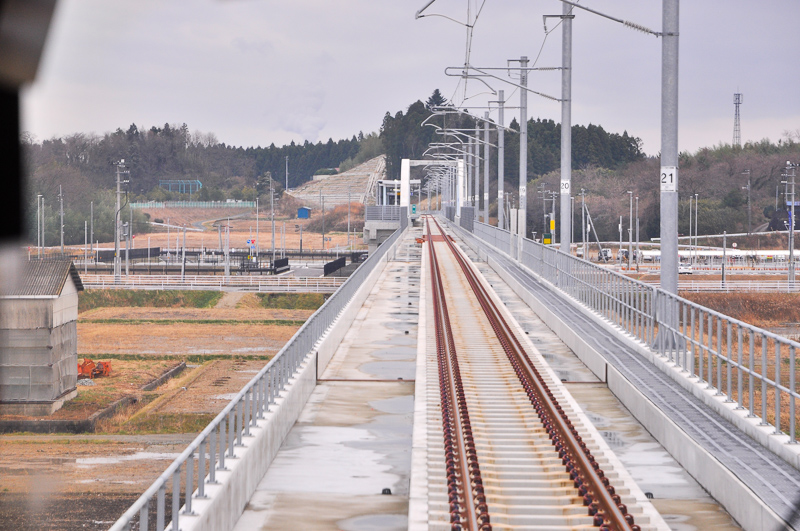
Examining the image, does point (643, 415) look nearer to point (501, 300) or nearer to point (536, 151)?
point (501, 300)

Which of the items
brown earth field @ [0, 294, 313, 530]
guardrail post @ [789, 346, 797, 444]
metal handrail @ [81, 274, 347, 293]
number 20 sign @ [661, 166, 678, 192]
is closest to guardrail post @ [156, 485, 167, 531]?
guardrail post @ [789, 346, 797, 444]

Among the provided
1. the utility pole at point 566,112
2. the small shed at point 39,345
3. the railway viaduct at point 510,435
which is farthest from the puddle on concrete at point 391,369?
the small shed at point 39,345

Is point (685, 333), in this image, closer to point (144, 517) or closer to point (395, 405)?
point (395, 405)

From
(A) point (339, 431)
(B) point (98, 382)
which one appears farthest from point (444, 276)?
(A) point (339, 431)

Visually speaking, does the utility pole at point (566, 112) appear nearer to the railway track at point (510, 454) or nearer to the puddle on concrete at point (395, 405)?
the railway track at point (510, 454)

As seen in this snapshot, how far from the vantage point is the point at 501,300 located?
26859 millimetres

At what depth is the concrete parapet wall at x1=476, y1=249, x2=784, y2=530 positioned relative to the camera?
7465 millimetres

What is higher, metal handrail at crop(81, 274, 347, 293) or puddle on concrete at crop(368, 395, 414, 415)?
puddle on concrete at crop(368, 395, 414, 415)

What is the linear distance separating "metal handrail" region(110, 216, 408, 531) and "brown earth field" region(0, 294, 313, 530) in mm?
9972

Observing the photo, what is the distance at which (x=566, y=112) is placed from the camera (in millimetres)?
24656

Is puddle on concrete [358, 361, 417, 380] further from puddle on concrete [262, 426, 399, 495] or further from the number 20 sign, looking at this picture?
the number 20 sign

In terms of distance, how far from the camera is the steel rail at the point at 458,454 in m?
7.70

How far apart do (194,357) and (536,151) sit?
136780 mm

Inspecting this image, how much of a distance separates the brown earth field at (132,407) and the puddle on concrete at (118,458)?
0.03m
